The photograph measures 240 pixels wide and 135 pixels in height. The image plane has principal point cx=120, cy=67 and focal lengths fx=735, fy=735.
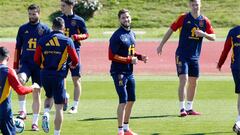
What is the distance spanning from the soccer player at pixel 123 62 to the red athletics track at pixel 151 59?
42.3ft

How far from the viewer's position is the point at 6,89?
11.0 m

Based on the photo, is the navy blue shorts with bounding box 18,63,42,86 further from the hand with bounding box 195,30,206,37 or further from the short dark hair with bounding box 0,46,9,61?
the short dark hair with bounding box 0,46,9,61

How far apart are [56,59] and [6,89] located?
65.5 inches

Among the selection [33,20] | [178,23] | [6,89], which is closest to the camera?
[6,89]

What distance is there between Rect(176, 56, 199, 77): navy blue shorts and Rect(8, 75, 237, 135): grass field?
92 centimetres

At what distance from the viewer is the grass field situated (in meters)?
13.9

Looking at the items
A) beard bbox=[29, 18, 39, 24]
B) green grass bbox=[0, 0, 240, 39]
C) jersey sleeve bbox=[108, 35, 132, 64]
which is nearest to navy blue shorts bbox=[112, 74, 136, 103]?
jersey sleeve bbox=[108, 35, 132, 64]

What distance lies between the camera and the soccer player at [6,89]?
1091 cm

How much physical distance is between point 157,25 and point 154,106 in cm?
2785

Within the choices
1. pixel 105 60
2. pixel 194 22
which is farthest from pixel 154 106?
pixel 105 60

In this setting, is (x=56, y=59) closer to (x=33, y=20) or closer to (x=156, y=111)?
(x=33, y=20)

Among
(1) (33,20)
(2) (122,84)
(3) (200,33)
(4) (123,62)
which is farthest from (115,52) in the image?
(3) (200,33)

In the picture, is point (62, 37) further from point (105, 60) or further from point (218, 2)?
point (218, 2)

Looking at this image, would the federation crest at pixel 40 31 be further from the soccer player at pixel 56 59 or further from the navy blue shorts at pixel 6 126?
the navy blue shorts at pixel 6 126
